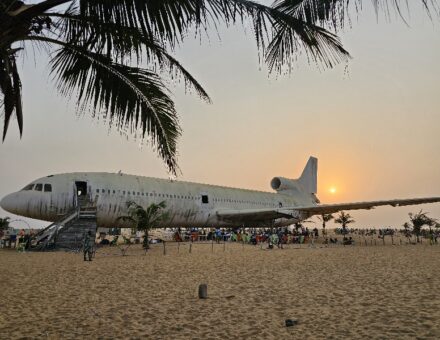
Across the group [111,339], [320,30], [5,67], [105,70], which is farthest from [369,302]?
[5,67]

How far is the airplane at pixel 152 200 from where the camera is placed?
72.7ft

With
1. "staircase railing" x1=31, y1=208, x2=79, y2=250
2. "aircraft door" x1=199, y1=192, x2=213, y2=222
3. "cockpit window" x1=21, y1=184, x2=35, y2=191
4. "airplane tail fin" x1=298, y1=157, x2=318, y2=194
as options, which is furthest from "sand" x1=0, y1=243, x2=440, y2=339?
"airplane tail fin" x1=298, y1=157, x2=318, y2=194

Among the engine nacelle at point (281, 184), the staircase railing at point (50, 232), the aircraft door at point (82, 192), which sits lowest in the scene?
the staircase railing at point (50, 232)

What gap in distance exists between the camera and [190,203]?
1222 inches

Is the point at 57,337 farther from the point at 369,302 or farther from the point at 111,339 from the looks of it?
the point at 369,302

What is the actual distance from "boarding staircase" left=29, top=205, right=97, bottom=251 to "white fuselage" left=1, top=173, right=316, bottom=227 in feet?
3.76

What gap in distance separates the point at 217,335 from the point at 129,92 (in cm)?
332

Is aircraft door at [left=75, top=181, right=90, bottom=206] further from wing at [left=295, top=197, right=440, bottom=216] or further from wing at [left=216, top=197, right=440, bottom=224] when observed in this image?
wing at [left=295, top=197, right=440, bottom=216]

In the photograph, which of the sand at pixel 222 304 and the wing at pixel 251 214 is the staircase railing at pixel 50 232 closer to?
the sand at pixel 222 304

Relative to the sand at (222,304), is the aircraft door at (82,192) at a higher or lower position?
higher

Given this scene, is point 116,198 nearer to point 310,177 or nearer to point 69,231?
point 69,231

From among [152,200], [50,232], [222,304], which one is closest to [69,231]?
[50,232]

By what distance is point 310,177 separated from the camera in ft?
177

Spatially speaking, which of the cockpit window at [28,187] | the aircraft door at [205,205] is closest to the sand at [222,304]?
the cockpit window at [28,187]
